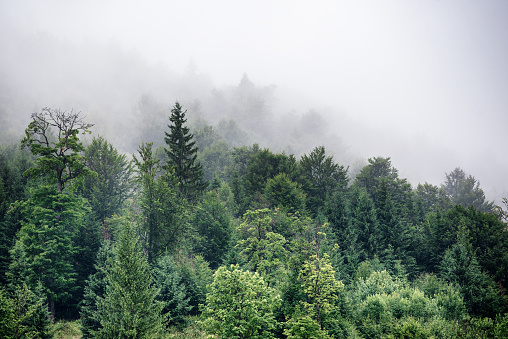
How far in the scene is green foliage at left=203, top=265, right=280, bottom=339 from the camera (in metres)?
17.1

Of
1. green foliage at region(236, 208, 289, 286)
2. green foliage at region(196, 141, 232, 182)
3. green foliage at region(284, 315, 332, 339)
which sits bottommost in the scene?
green foliage at region(284, 315, 332, 339)

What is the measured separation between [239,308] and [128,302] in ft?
25.3

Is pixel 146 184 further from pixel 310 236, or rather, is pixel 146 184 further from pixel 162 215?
pixel 310 236

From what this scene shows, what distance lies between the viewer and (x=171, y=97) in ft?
553

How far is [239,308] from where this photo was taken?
17.6 meters

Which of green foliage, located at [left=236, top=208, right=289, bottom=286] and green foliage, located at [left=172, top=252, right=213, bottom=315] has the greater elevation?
green foliage, located at [left=236, top=208, right=289, bottom=286]

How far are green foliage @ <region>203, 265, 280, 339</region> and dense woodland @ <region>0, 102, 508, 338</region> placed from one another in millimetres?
95

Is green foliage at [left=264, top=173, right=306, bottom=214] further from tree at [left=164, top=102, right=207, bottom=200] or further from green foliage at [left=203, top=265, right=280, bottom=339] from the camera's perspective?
green foliage at [left=203, top=265, right=280, bottom=339]

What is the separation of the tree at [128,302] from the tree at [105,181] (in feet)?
86.7

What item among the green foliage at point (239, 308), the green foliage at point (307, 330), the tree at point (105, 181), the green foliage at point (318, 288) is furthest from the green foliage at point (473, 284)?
the tree at point (105, 181)

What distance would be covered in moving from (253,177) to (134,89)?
14616 cm

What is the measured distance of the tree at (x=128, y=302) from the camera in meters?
18.0

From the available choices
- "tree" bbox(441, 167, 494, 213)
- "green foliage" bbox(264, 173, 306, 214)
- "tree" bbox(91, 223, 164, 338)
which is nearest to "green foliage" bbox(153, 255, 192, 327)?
"tree" bbox(91, 223, 164, 338)

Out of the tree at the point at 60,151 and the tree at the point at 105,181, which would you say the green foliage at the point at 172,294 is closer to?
the tree at the point at 60,151
